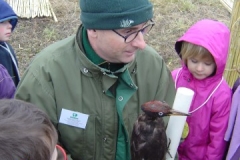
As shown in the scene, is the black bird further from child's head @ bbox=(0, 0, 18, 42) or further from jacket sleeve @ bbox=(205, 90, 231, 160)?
child's head @ bbox=(0, 0, 18, 42)

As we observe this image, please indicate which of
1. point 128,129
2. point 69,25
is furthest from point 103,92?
point 69,25

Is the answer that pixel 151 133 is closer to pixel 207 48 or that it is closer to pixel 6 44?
pixel 207 48

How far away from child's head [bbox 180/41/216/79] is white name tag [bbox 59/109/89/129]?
0.97 metres

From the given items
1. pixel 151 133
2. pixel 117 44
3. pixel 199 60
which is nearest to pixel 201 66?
pixel 199 60

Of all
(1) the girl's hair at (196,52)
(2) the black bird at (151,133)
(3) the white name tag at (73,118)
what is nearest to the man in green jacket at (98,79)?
(3) the white name tag at (73,118)

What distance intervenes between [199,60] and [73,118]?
110 centimetres

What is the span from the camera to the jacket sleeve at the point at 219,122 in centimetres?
280

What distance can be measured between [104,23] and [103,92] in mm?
454

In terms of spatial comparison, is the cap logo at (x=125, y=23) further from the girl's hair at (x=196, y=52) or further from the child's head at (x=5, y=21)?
the child's head at (x=5, y=21)

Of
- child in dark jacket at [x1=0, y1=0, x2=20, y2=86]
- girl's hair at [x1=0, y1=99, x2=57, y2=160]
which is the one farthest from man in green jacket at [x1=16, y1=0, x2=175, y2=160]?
child in dark jacket at [x1=0, y1=0, x2=20, y2=86]

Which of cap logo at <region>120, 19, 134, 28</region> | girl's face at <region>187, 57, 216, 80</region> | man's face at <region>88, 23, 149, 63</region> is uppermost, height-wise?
cap logo at <region>120, 19, 134, 28</region>

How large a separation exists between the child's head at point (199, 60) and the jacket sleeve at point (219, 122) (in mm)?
214

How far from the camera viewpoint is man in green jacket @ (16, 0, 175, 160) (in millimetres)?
2242

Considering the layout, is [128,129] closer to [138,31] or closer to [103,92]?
[103,92]
